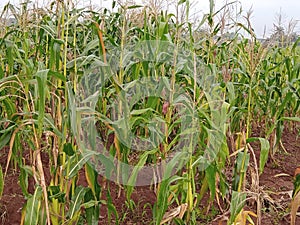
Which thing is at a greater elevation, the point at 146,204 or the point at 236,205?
the point at 236,205

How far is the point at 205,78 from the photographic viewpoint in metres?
3.00

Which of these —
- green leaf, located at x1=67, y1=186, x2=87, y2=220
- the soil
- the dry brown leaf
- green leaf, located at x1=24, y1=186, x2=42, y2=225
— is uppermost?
green leaf, located at x1=24, y1=186, x2=42, y2=225

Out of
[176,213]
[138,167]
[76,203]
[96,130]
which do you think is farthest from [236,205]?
[96,130]

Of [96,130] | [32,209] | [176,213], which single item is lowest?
[176,213]

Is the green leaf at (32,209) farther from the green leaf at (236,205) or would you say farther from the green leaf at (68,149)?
the green leaf at (236,205)

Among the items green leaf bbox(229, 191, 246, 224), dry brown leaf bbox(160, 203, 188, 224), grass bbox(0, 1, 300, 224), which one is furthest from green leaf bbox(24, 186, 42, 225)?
green leaf bbox(229, 191, 246, 224)

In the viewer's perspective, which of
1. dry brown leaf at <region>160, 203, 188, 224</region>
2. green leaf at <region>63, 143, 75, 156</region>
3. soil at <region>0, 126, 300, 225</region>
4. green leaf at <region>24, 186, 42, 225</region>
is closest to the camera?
green leaf at <region>24, 186, 42, 225</region>

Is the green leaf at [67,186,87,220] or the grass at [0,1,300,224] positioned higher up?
the grass at [0,1,300,224]

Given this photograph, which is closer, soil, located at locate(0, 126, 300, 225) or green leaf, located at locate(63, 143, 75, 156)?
green leaf, located at locate(63, 143, 75, 156)

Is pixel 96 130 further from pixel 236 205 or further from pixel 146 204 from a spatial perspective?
pixel 236 205

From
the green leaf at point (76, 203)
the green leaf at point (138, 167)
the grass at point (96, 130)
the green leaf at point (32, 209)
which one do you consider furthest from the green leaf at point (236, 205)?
the green leaf at point (32, 209)

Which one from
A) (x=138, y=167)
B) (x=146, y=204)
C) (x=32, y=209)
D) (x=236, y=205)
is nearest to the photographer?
(x=32, y=209)

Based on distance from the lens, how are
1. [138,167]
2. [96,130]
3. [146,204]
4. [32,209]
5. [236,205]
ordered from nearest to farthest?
[32,209] → [236,205] → [138,167] → [96,130] → [146,204]

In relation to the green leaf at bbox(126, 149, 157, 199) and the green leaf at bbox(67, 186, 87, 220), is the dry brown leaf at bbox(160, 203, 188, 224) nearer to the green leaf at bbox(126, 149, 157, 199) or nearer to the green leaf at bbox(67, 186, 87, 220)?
the green leaf at bbox(126, 149, 157, 199)
